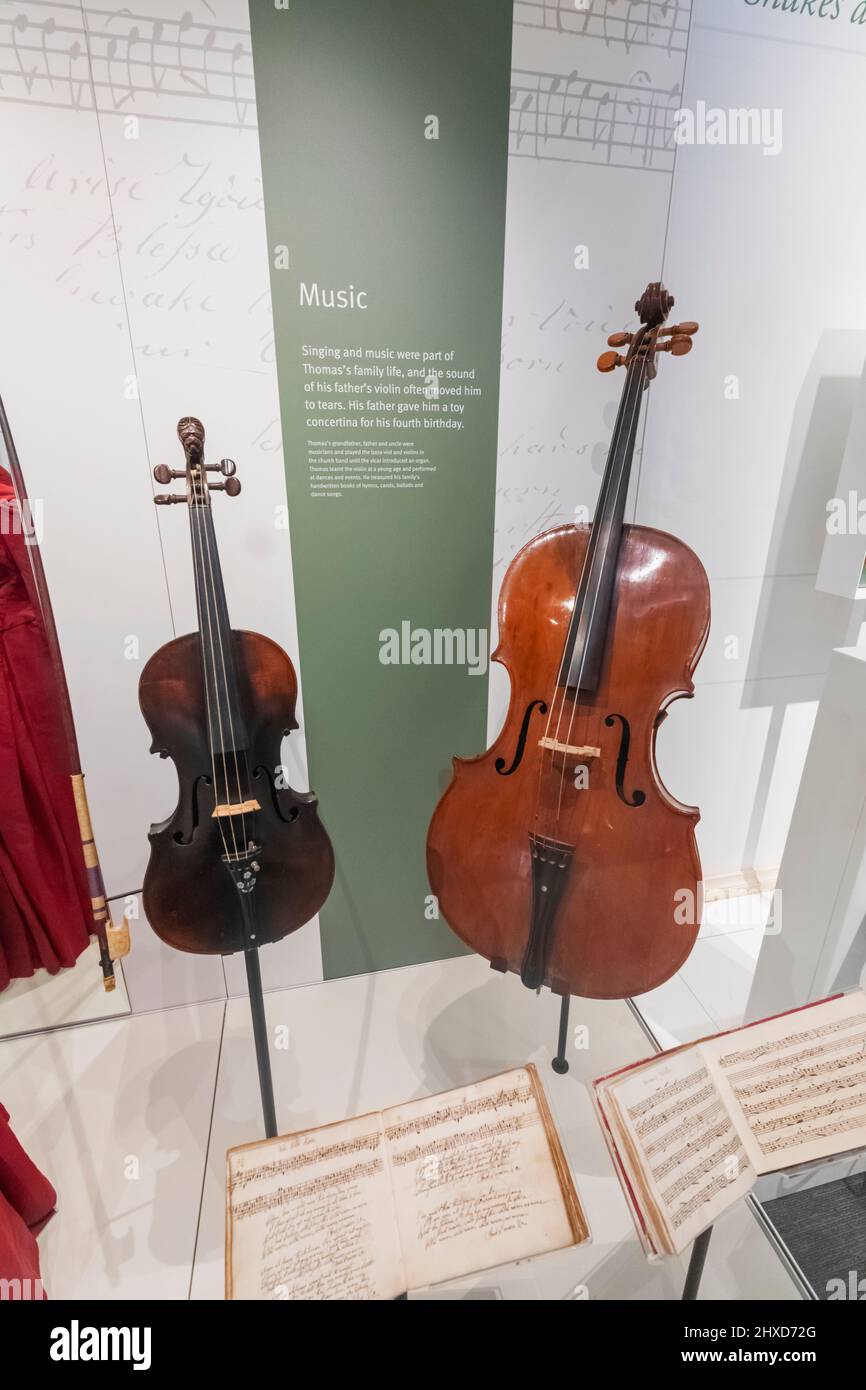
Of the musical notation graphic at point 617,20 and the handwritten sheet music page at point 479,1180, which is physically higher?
the musical notation graphic at point 617,20

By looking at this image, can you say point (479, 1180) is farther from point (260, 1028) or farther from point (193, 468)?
point (193, 468)

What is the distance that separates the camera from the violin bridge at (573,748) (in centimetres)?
135

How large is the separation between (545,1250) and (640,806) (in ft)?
2.42

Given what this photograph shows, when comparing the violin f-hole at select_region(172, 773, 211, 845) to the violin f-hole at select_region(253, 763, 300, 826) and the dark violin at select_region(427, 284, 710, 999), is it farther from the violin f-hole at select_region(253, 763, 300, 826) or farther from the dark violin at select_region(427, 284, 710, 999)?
the dark violin at select_region(427, 284, 710, 999)

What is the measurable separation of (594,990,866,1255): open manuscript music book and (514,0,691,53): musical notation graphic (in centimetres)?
205

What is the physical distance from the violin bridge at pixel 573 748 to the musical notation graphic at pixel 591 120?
1.34 m

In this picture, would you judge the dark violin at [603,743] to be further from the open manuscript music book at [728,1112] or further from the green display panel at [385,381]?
the green display panel at [385,381]

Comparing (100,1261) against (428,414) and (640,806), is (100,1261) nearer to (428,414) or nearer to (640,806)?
(640,806)

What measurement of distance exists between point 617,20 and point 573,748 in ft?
5.33

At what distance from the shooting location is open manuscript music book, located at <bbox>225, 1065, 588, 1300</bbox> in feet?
3.05

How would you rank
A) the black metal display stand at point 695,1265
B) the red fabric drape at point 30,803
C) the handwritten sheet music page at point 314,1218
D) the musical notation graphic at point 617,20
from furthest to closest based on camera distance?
the red fabric drape at point 30,803
the musical notation graphic at point 617,20
the black metal display stand at point 695,1265
the handwritten sheet music page at point 314,1218

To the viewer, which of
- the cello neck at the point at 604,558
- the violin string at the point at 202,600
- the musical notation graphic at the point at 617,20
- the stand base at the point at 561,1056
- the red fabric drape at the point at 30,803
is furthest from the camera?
the stand base at the point at 561,1056

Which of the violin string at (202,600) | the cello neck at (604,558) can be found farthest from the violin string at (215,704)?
the cello neck at (604,558)

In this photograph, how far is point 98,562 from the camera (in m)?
1.63
